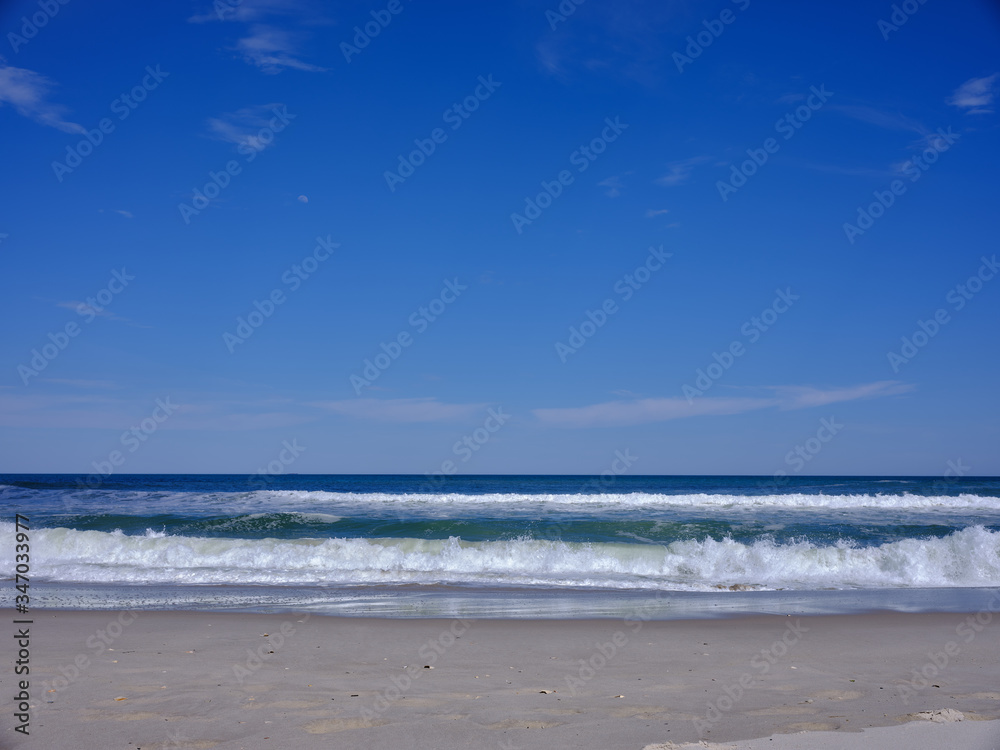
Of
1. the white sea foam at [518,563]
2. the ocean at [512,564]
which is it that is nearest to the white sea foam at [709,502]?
the ocean at [512,564]

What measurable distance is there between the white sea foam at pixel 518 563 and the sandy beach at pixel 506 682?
11.6ft

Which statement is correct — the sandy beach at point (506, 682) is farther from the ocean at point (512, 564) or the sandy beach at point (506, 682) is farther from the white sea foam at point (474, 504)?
the white sea foam at point (474, 504)

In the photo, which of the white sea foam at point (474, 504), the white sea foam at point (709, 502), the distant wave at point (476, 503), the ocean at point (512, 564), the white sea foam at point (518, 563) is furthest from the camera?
the white sea foam at point (709, 502)

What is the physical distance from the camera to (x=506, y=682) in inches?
231

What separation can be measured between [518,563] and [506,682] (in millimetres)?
8062

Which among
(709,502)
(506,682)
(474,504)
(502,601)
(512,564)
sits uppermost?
(474,504)

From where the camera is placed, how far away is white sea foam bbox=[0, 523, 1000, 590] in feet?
39.6

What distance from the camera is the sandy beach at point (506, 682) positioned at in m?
4.64

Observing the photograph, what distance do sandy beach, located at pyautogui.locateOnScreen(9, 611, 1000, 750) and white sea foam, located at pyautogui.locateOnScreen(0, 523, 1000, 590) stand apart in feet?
11.6

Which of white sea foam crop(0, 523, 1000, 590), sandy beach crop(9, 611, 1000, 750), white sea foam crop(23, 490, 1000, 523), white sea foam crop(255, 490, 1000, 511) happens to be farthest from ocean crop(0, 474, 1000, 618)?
white sea foam crop(255, 490, 1000, 511)

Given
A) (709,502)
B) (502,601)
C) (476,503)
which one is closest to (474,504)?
(476,503)

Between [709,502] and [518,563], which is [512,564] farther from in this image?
[709,502]

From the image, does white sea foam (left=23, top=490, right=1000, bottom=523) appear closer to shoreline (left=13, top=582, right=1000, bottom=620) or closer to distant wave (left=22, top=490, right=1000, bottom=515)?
distant wave (left=22, top=490, right=1000, bottom=515)

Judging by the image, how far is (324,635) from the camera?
759cm
